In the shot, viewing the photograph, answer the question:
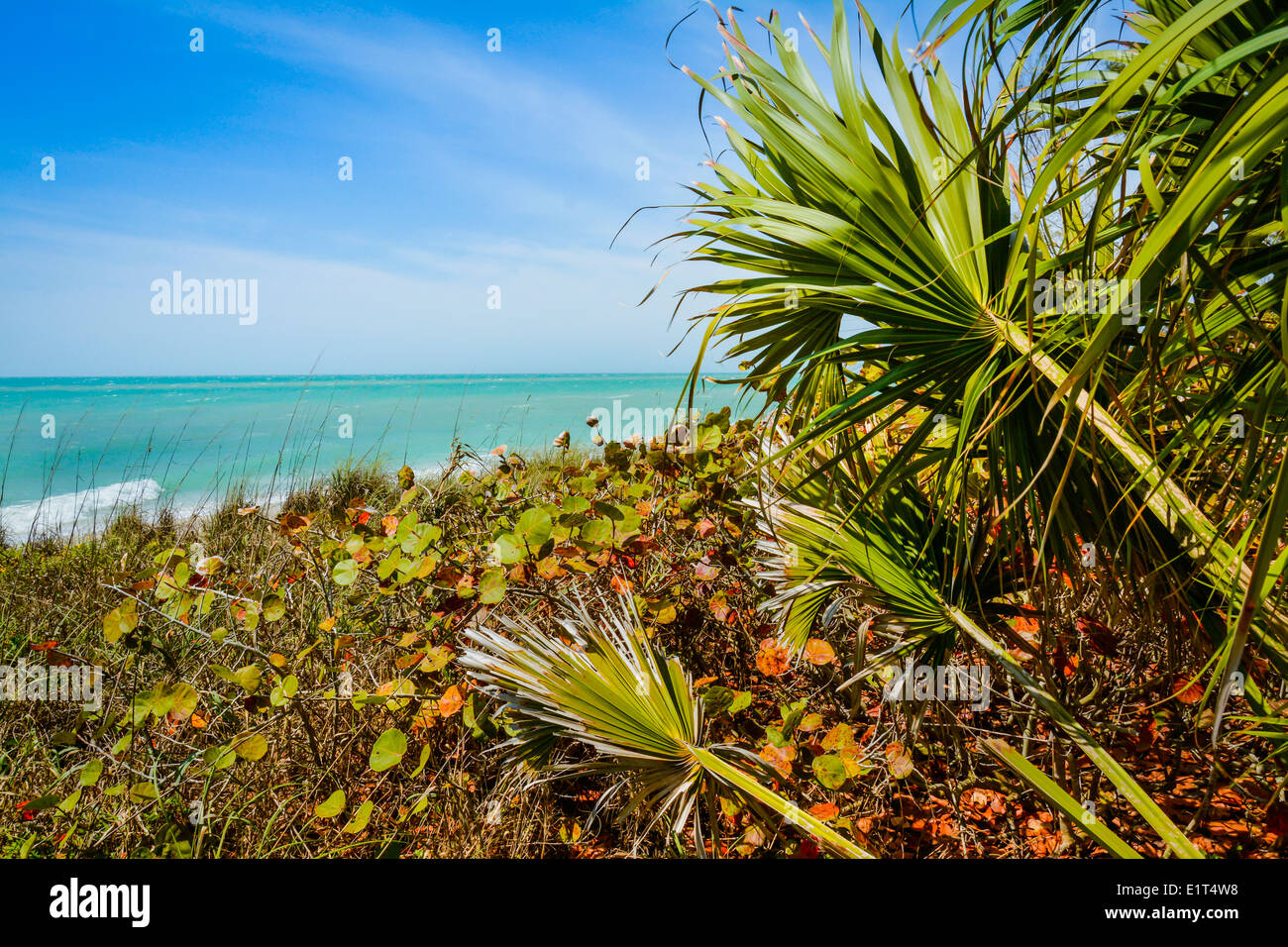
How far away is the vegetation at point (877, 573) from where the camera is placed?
102 centimetres

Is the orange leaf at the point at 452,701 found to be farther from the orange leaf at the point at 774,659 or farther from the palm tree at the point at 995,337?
the orange leaf at the point at 774,659

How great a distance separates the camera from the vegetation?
1021 millimetres

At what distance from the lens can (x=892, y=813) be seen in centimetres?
193

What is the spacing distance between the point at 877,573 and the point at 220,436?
6972 mm

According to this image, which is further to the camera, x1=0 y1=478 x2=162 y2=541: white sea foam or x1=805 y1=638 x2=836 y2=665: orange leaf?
x1=0 y1=478 x2=162 y2=541: white sea foam

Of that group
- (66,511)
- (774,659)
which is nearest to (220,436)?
(66,511)

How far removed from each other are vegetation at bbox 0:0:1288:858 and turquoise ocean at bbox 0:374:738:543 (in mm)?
592

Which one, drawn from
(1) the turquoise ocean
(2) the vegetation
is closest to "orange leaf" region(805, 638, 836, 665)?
(2) the vegetation

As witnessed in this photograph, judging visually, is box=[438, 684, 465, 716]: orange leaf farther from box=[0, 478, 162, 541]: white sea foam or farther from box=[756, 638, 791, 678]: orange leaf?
box=[0, 478, 162, 541]: white sea foam

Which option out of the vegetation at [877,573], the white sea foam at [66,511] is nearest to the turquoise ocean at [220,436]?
the white sea foam at [66,511]

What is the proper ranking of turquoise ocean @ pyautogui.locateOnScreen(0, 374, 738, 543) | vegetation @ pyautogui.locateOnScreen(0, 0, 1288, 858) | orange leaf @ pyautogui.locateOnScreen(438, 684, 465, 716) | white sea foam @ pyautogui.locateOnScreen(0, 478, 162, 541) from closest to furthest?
vegetation @ pyautogui.locateOnScreen(0, 0, 1288, 858) → orange leaf @ pyautogui.locateOnScreen(438, 684, 465, 716) → turquoise ocean @ pyautogui.locateOnScreen(0, 374, 738, 543) → white sea foam @ pyautogui.locateOnScreen(0, 478, 162, 541)

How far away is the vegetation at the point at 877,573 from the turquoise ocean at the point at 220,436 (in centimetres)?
59
